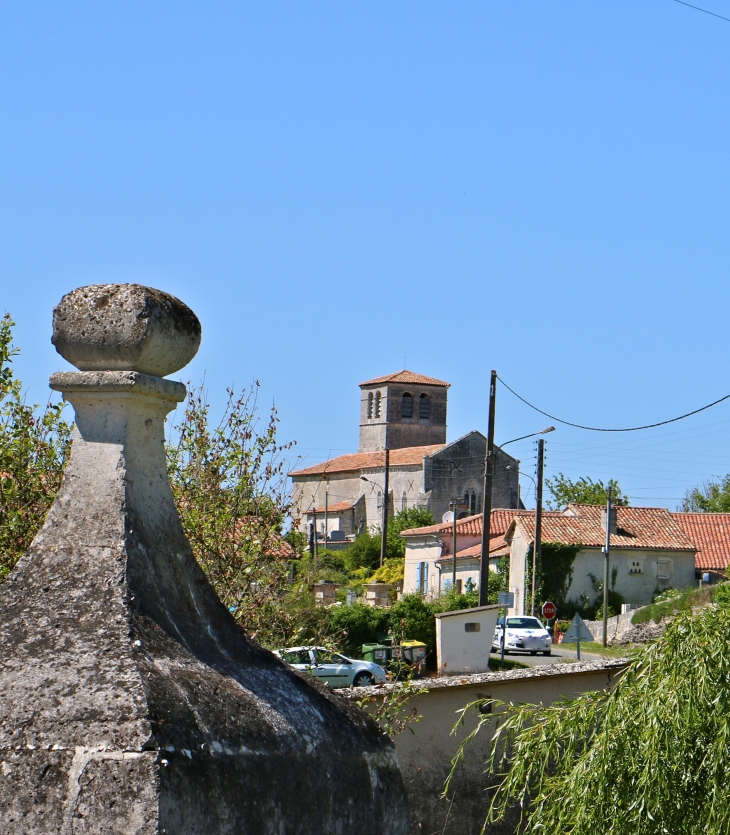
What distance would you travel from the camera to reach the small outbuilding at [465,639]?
28.0m

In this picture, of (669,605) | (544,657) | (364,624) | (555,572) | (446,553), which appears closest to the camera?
(364,624)

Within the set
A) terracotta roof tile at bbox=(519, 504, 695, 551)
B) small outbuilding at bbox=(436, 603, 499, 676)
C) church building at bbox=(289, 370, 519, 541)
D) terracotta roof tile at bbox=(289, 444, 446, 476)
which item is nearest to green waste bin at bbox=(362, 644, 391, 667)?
small outbuilding at bbox=(436, 603, 499, 676)

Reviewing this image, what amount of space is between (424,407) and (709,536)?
5131 cm

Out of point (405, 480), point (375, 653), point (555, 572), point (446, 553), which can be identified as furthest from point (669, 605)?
point (405, 480)

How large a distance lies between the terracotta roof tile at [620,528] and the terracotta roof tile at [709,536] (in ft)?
4.88

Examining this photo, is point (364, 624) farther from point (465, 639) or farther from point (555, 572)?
point (555, 572)

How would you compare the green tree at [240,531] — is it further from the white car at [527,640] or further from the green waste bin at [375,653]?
the white car at [527,640]

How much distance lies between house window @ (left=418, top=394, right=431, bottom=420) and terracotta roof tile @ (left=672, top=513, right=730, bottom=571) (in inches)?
1891

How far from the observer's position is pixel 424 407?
339 feet

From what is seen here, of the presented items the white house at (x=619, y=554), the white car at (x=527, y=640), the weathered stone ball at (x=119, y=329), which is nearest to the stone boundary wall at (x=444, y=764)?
the weathered stone ball at (x=119, y=329)

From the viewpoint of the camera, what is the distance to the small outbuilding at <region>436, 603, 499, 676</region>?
28.0 metres

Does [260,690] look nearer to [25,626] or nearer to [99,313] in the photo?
[25,626]

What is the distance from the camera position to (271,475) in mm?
5770

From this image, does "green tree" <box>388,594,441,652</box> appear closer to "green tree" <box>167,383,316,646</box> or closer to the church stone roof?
"green tree" <box>167,383,316,646</box>
